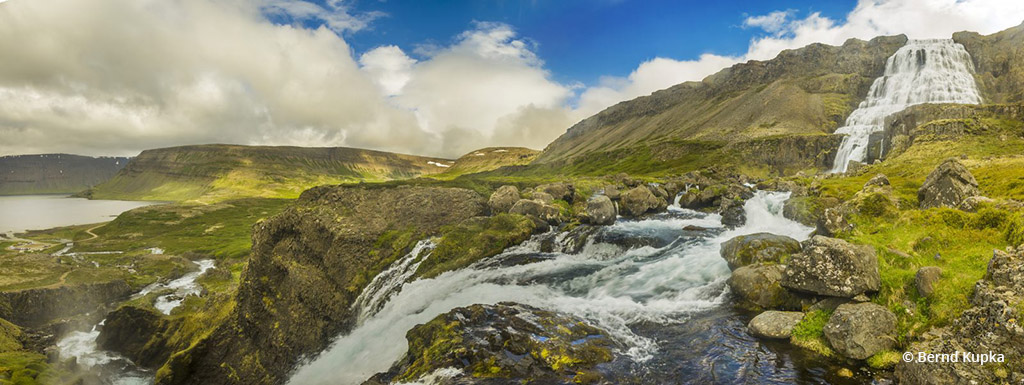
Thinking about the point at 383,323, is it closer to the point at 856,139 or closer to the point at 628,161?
the point at 856,139

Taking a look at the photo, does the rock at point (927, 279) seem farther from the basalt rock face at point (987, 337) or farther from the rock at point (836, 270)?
the basalt rock face at point (987, 337)

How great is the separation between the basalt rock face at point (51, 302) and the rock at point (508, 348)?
174ft

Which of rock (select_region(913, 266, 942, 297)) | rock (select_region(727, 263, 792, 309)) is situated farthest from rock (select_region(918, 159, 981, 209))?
rock (select_region(727, 263, 792, 309))

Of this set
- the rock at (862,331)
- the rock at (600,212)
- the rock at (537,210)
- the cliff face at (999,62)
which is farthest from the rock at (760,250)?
the cliff face at (999,62)

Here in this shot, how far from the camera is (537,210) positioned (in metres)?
39.6

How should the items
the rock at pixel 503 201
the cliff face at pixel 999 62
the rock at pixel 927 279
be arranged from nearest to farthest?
the rock at pixel 927 279 < the rock at pixel 503 201 < the cliff face at pixel 999 62

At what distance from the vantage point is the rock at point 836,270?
1428cm

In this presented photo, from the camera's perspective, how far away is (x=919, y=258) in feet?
51.2

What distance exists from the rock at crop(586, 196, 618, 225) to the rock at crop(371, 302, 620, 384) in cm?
2257

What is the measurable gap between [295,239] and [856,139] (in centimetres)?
13817

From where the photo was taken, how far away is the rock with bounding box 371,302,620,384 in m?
13.0

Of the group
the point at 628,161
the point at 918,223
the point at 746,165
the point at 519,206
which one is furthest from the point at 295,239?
the point at 628,161

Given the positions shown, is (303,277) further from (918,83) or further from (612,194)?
(918,83)

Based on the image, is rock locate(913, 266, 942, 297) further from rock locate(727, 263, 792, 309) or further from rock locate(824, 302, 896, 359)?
rock locate(727, 263, 792, 309)
